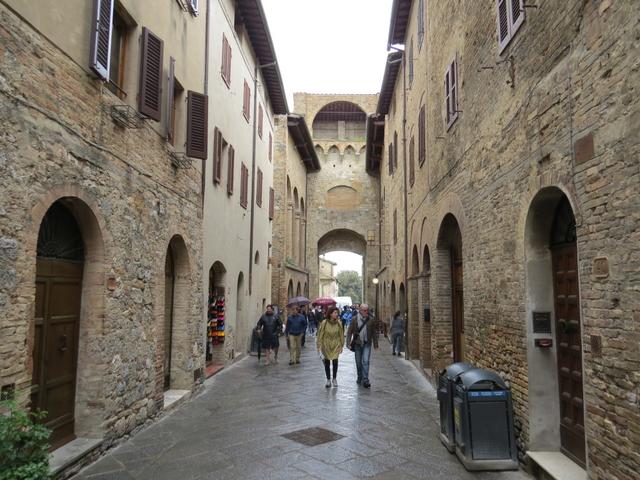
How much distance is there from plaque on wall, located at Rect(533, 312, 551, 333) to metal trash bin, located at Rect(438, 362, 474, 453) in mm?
806

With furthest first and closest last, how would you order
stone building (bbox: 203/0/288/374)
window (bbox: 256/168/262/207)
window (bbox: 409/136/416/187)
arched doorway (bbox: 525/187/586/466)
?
window (bbox: 256/168/262/207) → window (bbox: 409/136/416/187) → stone building (bbox: 203/0/288/374) → arched doorway (bbox: 525/187/586/466)

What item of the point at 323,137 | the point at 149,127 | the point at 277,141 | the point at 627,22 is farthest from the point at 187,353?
the point at 323,137

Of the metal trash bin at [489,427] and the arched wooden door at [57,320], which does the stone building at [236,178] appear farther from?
the metal trash bin at [489,427]

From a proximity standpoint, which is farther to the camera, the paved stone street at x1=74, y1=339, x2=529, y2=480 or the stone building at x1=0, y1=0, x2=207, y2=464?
the paved stone street at x1=74, y1=339, x2=529, y2=480

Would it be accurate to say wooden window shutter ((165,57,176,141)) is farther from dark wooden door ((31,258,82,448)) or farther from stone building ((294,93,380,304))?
stone building ((294,93,380,304))

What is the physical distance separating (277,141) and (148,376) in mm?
17802

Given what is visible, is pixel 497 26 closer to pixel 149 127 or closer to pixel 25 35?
pixel 149 127

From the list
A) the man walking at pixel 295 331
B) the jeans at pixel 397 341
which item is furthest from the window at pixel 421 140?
the jeans at pixel 397 341

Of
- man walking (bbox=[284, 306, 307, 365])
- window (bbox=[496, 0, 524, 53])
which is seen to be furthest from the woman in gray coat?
window (bbox=[496, 0, 524, 53])

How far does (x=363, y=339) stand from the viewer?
9.89 m

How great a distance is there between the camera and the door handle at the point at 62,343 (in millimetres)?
5324

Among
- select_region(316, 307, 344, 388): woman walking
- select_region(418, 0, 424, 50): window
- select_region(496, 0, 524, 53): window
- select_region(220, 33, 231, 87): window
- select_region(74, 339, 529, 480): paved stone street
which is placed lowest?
select_region(74, 339, 529, 480): paved stone street

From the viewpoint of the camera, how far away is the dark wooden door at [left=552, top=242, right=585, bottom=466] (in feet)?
16.0

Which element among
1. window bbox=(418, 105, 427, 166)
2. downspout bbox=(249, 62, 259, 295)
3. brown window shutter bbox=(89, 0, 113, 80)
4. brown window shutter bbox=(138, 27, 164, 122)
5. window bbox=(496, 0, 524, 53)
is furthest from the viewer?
downspout bbox=(249, 62, 259, 295)
